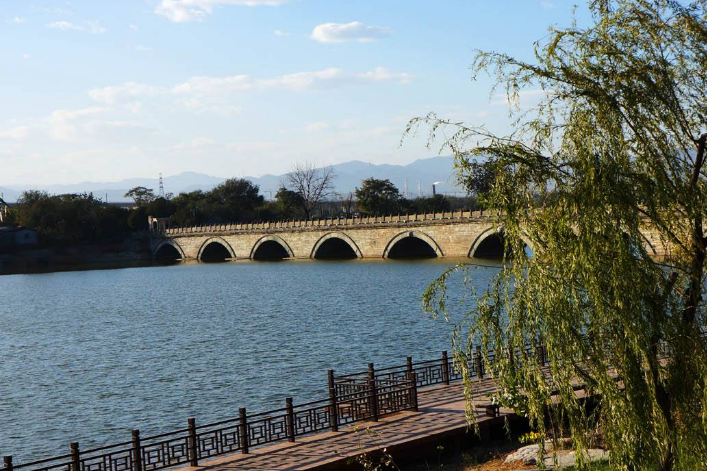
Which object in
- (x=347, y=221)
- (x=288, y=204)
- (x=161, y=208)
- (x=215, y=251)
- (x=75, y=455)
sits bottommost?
(x=75, y=455)

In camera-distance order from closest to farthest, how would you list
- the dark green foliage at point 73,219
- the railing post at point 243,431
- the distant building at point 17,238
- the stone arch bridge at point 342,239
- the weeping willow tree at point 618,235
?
the weeping willow tree at point 618,235 < the railing post at point 243,431 < the stone arch bridge at point 342,239 < the distant building at point 17,238 < the dark green foliage at point 73,219

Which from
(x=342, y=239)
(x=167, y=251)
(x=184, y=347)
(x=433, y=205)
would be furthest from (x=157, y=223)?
(x=184, y=347)

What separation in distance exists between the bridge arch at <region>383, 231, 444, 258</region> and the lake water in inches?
399

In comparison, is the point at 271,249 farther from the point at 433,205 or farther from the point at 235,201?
the point at 235,201

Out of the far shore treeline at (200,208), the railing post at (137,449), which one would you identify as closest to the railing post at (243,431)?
the railing post at (137,449)

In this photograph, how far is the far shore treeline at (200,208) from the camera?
359ft

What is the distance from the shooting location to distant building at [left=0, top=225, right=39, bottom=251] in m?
104

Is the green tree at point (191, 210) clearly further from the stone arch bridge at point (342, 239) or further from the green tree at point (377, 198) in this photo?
the green tree at point (377, 198)

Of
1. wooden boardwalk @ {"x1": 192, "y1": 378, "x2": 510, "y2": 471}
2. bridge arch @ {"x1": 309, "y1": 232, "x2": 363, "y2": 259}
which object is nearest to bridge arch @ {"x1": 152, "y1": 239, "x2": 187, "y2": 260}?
bridge arch @ {"x1": 309, "y1": 232, "x2": 363, "y2": 259}

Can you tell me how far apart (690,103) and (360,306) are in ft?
117

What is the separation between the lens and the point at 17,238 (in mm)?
105250

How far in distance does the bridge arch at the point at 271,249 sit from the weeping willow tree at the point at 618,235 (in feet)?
277

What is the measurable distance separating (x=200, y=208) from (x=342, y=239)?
47100 millimetres

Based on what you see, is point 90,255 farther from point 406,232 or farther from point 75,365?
point 75,365
